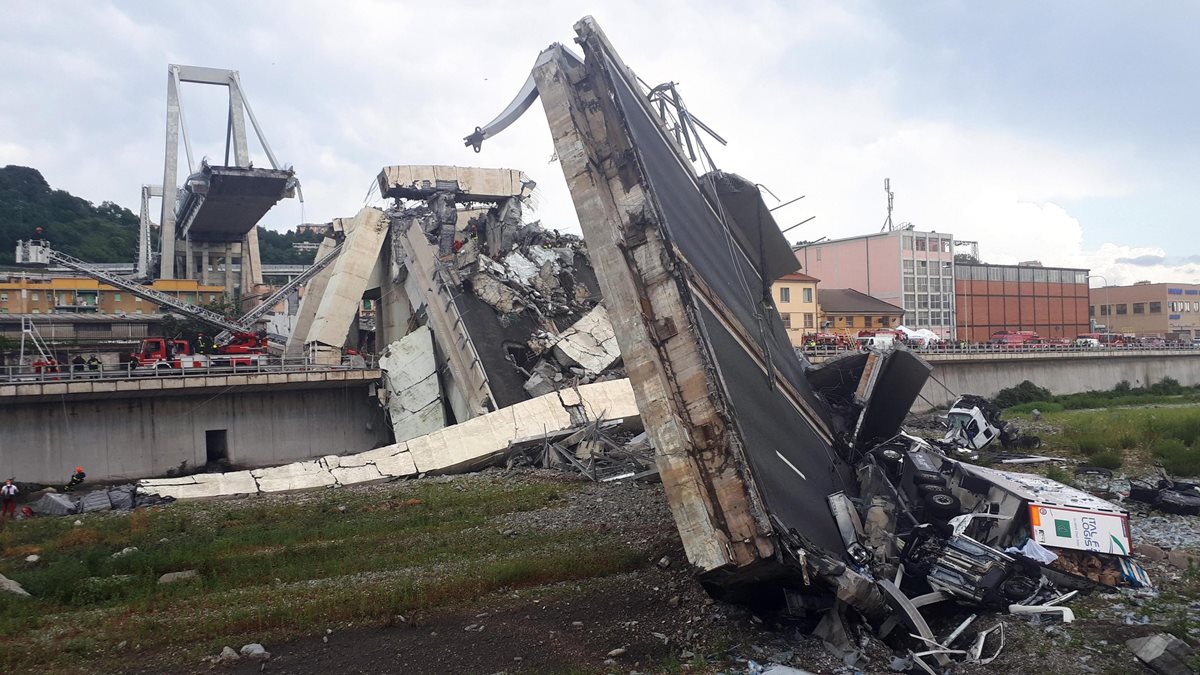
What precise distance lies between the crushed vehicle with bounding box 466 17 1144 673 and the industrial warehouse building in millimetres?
48711

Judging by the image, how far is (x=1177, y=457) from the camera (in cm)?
1795

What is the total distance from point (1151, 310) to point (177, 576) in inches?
3399

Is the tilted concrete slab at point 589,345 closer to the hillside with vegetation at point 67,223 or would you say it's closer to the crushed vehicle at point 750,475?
the crushed vehicle at point 750,475

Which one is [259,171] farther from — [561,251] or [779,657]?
[779,657]

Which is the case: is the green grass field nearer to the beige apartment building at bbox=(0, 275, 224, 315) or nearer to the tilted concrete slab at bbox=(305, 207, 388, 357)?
the tilted concrete slab at bbox=(305, 207, 388, 357)

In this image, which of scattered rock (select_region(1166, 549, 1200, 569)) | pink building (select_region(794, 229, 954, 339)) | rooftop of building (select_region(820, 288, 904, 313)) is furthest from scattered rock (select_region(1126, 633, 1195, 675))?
pink building (select_region(794, 229, 954, 339))

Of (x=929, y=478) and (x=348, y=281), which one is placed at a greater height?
(x=348, y=281)

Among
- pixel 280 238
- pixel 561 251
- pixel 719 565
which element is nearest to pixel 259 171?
pixel 561 251

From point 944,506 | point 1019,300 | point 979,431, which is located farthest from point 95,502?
point 1019,300

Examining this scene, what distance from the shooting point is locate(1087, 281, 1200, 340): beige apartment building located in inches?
2881

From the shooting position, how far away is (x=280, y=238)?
10956 cm

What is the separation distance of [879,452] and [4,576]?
526 inches

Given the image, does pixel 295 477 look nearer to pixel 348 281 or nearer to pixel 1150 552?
pixel 348 281

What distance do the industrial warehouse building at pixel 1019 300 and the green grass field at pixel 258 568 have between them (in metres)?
47.3
